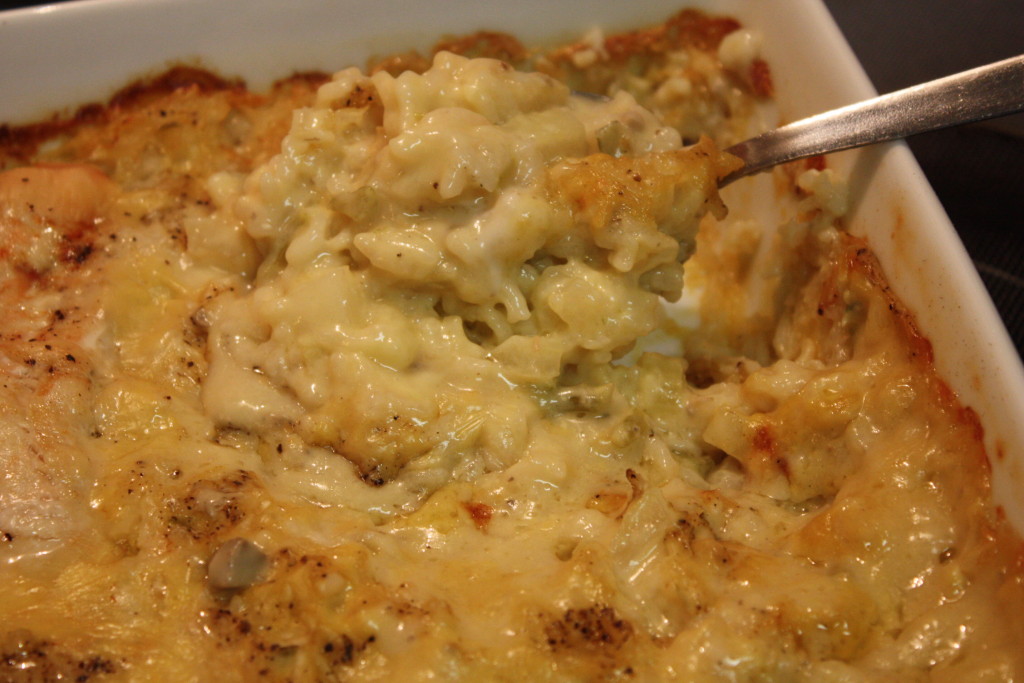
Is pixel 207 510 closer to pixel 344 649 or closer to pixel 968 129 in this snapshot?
pixel 344 649

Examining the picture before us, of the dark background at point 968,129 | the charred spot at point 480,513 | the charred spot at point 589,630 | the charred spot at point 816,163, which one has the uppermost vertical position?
the charred spot at point 480,513

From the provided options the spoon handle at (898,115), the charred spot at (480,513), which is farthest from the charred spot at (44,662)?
the spoon handle at (898,115)

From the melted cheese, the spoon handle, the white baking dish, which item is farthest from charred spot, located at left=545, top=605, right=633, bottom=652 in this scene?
the spoon handle

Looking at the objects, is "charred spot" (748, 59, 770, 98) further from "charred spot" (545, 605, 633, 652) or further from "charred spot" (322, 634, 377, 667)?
"charred spot" (322, 634, 377, 667)

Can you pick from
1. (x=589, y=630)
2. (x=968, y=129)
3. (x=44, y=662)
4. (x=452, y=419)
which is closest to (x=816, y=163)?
(x=968, y=129)

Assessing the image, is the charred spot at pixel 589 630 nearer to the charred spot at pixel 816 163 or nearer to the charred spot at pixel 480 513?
the charred spot at pixel 480 513

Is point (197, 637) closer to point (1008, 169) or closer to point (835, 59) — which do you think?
point (835, 59)

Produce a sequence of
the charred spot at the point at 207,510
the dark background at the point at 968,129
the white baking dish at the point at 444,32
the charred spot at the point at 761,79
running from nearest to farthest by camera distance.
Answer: the charred spot at the point at 207,510 < the white baking dish at the point at 444,32 < the charred spot at the point at 761,79 < the dark background at the point at 968,129
